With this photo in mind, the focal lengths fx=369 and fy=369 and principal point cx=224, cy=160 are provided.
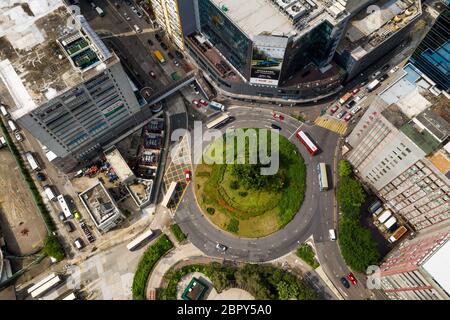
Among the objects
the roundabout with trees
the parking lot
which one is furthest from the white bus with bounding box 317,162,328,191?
the parking lot

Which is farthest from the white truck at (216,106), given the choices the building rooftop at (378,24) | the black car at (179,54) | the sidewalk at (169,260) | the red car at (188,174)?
the sidewalk at (169,260)

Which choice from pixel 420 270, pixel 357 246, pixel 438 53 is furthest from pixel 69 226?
pixel 438 53

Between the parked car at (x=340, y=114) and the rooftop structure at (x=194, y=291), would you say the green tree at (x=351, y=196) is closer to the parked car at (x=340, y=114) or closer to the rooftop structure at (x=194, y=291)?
the parked car at (x=340, y=114)

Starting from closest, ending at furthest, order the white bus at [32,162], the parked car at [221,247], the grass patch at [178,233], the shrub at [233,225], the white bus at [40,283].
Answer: the white bus at [40,283] < the parked car at [221,247] < the grass patch at [178,233] < the shrub at [233,225] < the white bus at [32,162]

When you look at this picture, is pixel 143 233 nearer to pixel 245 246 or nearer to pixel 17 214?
pixel 245 246

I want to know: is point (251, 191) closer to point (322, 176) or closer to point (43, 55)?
point (322, 176)

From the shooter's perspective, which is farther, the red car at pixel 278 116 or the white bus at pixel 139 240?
the red car at pixel 278 116

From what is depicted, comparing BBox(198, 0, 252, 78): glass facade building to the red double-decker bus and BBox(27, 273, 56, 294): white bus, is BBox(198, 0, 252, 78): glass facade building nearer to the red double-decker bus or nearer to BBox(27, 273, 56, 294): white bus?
the red double-decker bus
